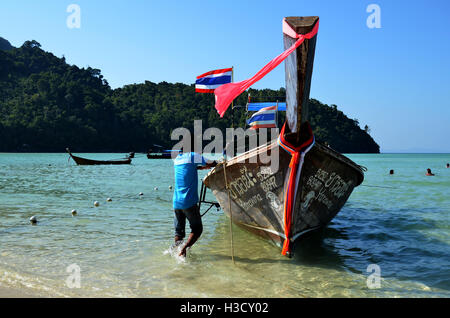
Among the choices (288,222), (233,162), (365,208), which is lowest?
(365,208)

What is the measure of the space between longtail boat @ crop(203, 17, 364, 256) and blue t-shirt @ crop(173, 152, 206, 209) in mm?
542

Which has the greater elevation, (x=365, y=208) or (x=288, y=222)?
(x=288, y=222)

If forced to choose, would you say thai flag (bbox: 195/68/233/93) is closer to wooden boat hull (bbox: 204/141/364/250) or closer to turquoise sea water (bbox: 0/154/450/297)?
wooden boat hull (bbox: 204/141/364/250)

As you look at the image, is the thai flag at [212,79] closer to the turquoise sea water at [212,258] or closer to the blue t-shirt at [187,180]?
the blue t-shirt at [187,180]

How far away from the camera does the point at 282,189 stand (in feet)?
19.4

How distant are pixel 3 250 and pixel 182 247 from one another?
126 inches

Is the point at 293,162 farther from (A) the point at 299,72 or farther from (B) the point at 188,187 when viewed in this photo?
(B) the point at 188,187

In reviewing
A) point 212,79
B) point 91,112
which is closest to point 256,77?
point 212,79

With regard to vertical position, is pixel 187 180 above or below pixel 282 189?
above

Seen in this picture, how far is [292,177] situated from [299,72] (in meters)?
1.65
